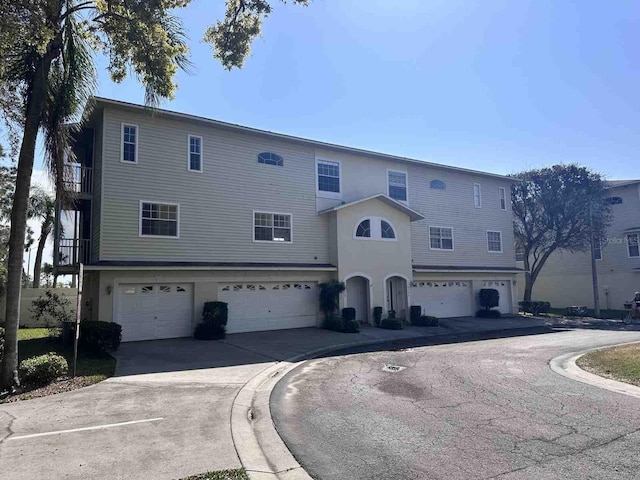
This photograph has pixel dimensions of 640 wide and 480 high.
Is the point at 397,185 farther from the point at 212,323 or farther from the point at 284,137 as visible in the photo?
the point at 212,323

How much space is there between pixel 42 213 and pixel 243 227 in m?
24.3

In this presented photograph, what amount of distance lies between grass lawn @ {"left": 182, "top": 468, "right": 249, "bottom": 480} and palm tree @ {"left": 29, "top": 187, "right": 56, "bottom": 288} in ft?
113

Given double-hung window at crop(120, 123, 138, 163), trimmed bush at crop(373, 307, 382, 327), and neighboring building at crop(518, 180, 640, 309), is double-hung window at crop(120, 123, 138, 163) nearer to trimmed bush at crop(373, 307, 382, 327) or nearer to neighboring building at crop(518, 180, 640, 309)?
trimmed bush at crop(373, 307, 382, 327)

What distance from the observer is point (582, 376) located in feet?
34.0

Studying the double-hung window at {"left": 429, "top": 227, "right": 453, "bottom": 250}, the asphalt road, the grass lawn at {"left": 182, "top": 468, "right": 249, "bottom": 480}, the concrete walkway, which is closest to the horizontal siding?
the concrete walkway

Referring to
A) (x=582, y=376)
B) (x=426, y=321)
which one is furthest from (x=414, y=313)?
(x=582, y=376)

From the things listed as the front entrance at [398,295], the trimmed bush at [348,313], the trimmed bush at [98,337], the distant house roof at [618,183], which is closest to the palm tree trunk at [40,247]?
the trimmed bush at [98,337]

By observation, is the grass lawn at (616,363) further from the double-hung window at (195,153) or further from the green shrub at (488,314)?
the double-hung window at (195,153)

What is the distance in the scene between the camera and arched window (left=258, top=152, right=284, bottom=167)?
2106 centimetres

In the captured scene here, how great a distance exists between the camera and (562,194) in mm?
32562

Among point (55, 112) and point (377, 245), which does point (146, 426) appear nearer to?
point (55, 112)

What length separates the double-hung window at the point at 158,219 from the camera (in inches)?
709

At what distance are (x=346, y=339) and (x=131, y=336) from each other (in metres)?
8.15

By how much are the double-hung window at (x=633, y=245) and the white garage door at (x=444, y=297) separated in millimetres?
15088
